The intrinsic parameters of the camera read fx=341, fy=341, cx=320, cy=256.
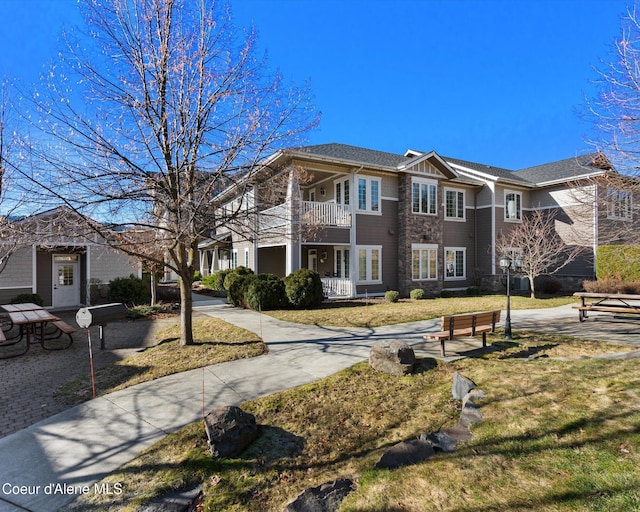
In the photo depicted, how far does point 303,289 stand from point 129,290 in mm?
9259

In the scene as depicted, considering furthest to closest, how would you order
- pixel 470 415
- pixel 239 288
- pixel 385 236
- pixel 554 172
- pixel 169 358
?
1. pixel 554 172
2. pixel 385 236
3. pixel 239 288
4. pixel 169 358
5. pixel 470 415

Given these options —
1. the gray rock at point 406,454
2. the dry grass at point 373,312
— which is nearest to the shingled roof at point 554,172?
the dry grass at point 373,312

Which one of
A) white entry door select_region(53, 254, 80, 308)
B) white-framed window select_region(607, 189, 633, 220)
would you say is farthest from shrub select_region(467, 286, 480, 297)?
white entry door select_region(53, 254, 80, 308)

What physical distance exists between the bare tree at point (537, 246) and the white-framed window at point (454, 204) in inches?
112

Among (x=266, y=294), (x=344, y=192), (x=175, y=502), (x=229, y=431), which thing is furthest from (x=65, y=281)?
A: (x=175, y=502)

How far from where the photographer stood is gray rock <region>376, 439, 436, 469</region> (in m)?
→ 3.62

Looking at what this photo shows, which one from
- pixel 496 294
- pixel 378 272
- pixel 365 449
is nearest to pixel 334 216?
pixel 378 272

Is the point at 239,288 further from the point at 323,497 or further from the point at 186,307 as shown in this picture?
the point at 323,497

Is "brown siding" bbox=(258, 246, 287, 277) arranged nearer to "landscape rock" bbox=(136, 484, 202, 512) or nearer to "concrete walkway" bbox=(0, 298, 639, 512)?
"concrete walkway" bbox=(0, 298, 639, 512)

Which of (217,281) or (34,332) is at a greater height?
(217,281)

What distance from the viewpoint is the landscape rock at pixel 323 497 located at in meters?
3.10

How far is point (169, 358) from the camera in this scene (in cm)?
768

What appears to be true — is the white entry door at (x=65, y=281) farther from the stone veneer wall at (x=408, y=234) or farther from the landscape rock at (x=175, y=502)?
the landscape rock at (x=175, y=502)

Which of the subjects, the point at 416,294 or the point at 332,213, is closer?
the point at 332,213
